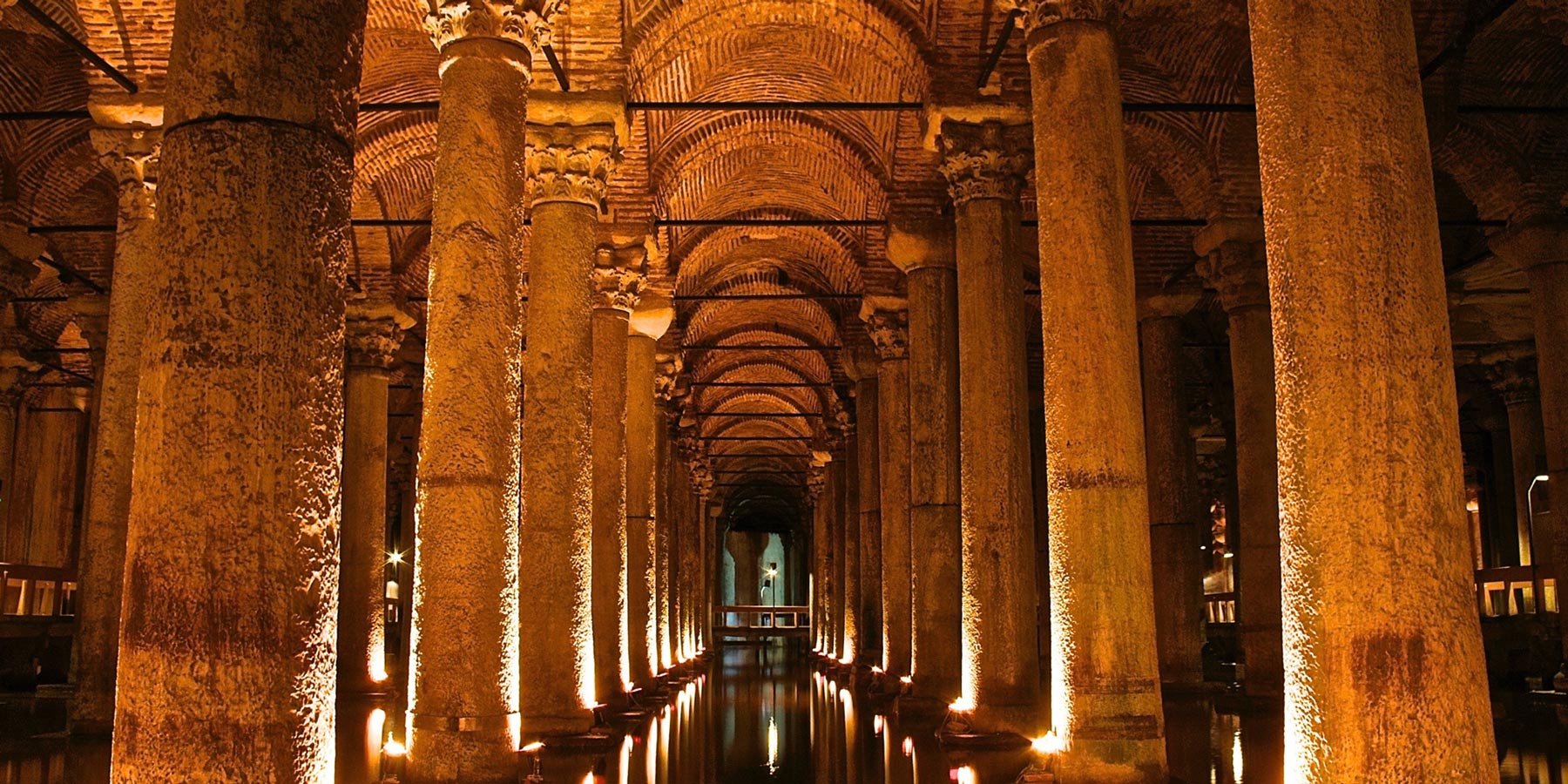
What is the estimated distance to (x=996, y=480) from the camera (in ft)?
35.9

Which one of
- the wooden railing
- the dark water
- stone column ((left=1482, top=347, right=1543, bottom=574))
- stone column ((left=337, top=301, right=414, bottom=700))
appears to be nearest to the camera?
the dark water

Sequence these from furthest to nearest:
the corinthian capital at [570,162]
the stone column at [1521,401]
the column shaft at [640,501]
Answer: the stone column at [1521,401], the column shaft at [640,501], the corinthian capital at [570,162]

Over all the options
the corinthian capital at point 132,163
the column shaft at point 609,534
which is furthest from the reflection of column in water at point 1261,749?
the corinthian capital at point 132,163

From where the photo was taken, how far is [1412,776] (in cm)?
415

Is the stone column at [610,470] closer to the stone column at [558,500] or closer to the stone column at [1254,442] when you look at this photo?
the stone column at [558,500]

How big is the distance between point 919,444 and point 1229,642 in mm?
11135

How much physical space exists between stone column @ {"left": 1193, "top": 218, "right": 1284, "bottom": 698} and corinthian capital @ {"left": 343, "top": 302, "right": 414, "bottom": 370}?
38.0ft

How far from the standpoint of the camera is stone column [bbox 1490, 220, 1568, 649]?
46.2ft

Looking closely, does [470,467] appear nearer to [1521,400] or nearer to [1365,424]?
[1365,424]

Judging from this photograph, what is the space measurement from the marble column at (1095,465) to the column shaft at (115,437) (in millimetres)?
8012

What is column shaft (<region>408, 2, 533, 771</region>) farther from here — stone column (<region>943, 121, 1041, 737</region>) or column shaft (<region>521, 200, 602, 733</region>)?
stone column (<region>943, 121, 1041, 737</region>)

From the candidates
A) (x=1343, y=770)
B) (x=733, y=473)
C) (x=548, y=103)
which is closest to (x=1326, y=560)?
(x=1343, y=770)

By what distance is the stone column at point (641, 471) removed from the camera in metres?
17.9

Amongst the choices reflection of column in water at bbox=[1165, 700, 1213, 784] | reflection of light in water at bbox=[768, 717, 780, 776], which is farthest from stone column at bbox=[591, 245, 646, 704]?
reflection of column in water at bbox=[1165, 700, 1213, 784]
